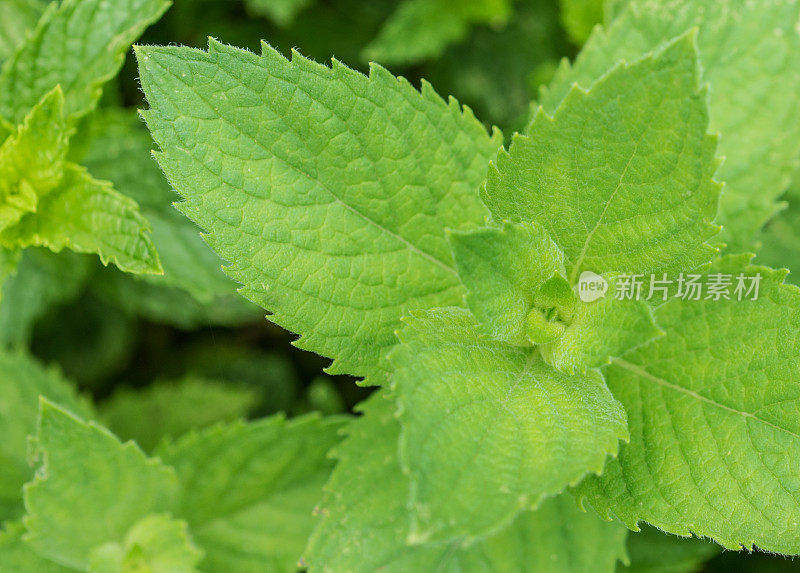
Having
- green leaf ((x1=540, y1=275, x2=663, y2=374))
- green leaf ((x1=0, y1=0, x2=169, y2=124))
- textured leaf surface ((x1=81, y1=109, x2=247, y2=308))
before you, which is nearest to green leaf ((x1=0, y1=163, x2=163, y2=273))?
green leaf ((x1=0, y1=0, x2=169, y2=124))

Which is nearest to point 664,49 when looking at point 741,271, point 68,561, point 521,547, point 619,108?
point 619,108

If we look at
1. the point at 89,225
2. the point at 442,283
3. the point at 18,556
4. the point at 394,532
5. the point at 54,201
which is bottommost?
the point at 394,532

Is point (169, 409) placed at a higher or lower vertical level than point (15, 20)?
lower

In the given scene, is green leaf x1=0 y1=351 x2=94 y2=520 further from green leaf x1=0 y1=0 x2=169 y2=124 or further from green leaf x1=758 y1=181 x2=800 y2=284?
green leaf x1=758 y1=181 x2=800 y2=284

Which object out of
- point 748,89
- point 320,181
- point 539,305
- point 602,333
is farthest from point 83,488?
point 748,89

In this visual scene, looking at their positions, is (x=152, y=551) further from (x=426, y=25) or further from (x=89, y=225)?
(x=426, y=25)

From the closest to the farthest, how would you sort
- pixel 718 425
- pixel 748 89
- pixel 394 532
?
pixel 718 425 → pixel 394 532 → pixel 748 89
